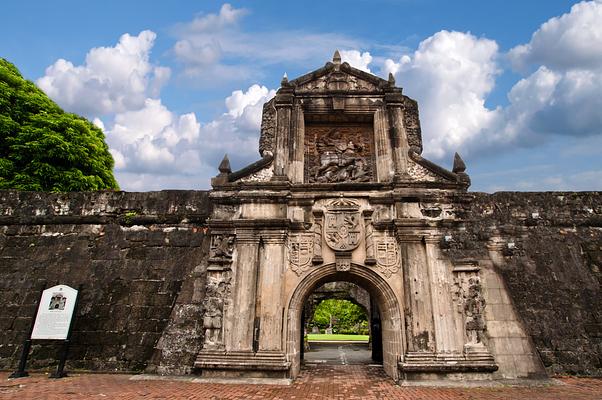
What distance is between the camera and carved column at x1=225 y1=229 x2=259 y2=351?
8703 mm

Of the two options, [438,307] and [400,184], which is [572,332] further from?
[400,184]

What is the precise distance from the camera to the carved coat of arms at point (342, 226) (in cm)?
934

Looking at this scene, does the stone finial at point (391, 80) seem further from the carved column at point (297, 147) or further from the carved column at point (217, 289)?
the carved column at point (217, 289)

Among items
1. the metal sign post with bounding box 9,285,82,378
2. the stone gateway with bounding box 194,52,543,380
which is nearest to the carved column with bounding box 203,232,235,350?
the stone gateway with bounding box 194,52,543,380

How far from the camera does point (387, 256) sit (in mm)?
9305

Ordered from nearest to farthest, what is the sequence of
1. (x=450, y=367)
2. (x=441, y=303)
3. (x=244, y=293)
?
(x=450, y=367) < (x=441, y=303) < (x=244, y=293)

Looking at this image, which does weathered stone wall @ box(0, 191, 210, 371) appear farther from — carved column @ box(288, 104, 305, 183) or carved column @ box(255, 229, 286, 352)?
carved column @ box(288, 104, 305, 183)

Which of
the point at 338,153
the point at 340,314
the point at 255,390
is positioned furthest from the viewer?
the point at 340,314

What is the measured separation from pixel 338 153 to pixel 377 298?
425 centimetres

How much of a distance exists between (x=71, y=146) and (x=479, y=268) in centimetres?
→ 1630

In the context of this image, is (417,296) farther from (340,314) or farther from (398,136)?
(340,314)

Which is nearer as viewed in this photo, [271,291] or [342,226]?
[271,291]

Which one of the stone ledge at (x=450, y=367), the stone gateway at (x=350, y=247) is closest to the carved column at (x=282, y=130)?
the stone gateway at (x=350, y=247)

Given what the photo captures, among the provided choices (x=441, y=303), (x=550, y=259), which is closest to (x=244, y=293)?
(x=441, y=303)
